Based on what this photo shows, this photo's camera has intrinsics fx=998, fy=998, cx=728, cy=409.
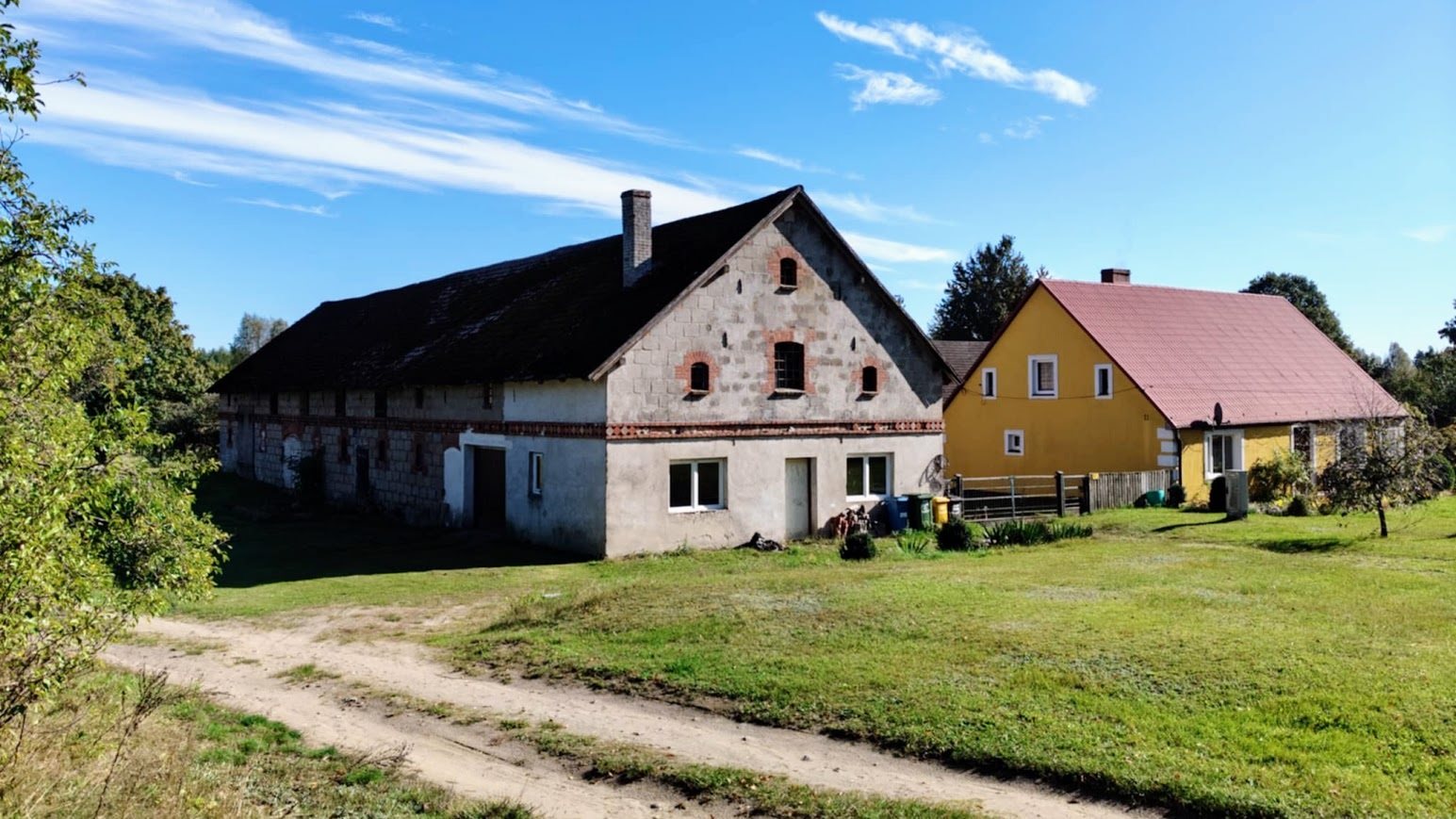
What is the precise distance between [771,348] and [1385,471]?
14.1m

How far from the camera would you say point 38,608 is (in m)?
7.58

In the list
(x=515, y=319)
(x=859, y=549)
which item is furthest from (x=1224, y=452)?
(x=515, y=319)

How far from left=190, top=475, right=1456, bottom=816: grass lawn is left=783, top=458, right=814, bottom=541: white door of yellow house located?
3.43m

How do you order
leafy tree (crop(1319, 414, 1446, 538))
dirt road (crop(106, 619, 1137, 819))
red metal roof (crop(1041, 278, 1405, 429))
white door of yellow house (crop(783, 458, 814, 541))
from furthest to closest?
red metal roof (crop(1041, 278, 1405, 429)) → white door of yellow house (crop(783, 458, 814, 541)) → leafy tree (crop(1319, 414, 1446, 538)) → dirt road (crop(106, 619, 1137, 819))

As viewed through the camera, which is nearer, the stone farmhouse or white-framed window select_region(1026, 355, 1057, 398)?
the stone farmhouse

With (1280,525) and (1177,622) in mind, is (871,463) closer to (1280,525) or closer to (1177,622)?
(1280,525)

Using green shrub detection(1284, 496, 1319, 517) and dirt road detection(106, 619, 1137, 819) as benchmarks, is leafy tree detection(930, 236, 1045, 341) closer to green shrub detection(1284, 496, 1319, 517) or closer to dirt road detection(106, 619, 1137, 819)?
green shrub detection(1284, 496, 1319, 517)

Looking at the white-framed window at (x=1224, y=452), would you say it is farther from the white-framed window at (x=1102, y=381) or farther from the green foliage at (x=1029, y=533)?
the green foliage at (x=1029, y=533)

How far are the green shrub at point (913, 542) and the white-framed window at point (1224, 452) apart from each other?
12297mm

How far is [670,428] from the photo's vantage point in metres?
23.1

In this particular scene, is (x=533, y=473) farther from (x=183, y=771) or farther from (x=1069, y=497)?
(x=183, y=771)

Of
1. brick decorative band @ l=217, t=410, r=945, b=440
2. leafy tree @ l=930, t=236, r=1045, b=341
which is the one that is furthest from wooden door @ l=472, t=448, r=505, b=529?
leafy tree @ l=930, t=236, r=1045, b=341

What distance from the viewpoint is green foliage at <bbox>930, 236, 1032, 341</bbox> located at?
7550 cm

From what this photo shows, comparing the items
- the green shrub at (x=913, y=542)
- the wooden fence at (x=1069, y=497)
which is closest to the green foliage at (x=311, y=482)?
the green shrub at (x=913, y=542)
